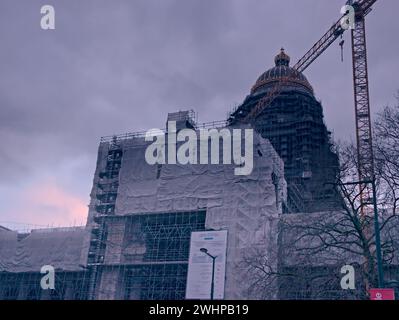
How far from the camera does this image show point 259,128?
70.3m

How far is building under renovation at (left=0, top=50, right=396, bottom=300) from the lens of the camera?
49.3m

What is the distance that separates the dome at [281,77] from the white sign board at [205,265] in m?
32.5

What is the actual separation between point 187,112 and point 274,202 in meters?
→ 16.9

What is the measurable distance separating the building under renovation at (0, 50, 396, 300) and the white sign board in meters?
0.37

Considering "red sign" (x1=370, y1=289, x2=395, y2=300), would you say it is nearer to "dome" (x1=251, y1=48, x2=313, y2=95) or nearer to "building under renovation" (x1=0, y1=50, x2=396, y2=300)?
Result: "building under renovation" (x1=0, y1=50, x2=396, y2=300)

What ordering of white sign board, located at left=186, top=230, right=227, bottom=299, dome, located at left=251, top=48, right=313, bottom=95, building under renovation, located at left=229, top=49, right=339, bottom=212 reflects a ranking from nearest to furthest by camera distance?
white sign board, located at left=186, top=230, right=227, bottom=299
building under renovation, located at left=229, top=49, right=339, bottom=212
dome, located at left=251, top=48, right=313, bottom=95

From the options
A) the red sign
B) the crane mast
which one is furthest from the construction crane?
the red sign

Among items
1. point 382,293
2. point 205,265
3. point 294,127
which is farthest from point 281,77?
point 382,293

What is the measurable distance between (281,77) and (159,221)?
107ft

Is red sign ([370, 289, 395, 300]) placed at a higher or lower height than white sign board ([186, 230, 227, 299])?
lower

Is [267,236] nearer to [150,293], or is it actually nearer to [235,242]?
[235,242]

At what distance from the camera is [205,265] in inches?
1853

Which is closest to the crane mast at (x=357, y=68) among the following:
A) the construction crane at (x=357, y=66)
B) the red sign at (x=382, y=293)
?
the construction crane at (x=357, y=66)
